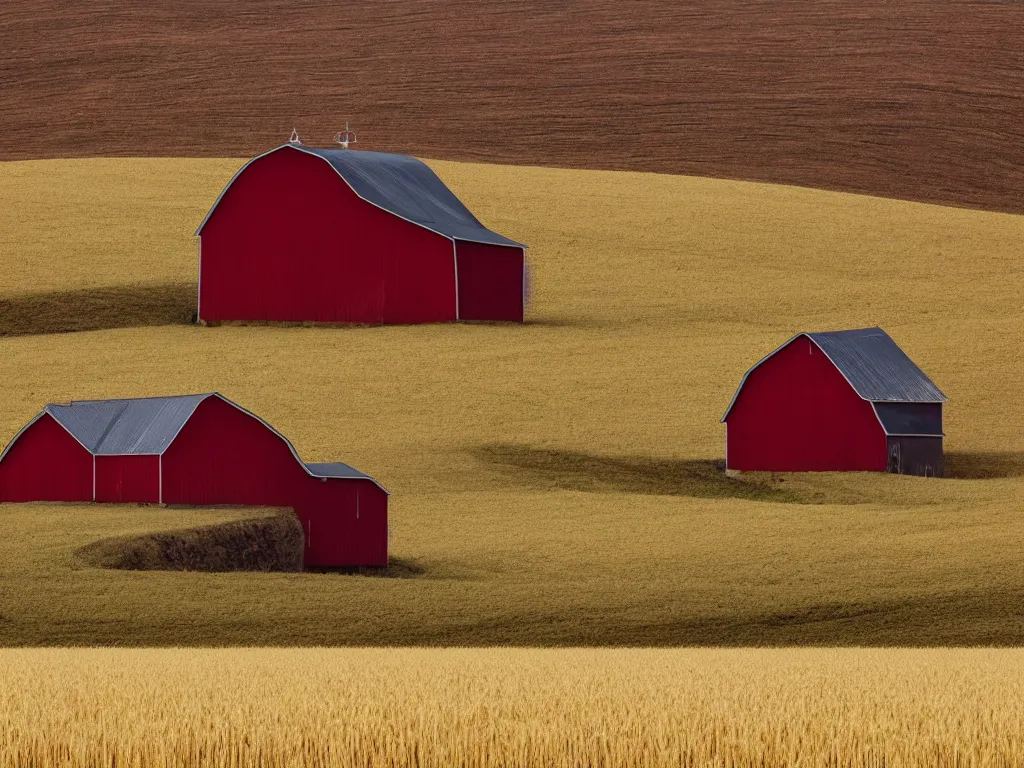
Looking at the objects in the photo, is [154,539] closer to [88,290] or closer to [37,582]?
[37,582]

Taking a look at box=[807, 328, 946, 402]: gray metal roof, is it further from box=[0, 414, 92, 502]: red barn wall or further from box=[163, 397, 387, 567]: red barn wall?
box=[0, 414, 92, 502]: red barn wall

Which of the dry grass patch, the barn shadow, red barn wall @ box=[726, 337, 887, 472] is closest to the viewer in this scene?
the dry grass patch

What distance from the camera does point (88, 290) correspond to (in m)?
54.6

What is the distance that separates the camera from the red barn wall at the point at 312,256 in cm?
5319

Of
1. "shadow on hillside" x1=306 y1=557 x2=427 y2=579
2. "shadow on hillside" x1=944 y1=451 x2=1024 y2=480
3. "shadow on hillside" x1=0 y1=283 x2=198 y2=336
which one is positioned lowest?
"shadow on hillside" x1=306 y1=557 x2=427 y2=579

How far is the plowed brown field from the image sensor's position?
80625mm

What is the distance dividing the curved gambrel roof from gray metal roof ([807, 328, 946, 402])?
1418 cm

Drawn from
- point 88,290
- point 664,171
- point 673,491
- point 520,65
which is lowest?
point 673,491

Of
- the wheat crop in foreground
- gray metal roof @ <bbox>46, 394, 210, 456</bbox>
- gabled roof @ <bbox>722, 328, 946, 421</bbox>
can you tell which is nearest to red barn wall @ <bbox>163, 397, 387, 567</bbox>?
gray metal roof @ <bbox>46, 394, 210, 456</bbox>

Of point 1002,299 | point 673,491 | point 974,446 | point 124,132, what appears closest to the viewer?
point 673,491

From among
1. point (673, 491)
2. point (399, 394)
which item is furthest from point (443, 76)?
point (673, 491)

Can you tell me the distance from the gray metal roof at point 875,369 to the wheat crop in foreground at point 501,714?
81.4 ft

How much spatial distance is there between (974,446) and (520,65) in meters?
51.2

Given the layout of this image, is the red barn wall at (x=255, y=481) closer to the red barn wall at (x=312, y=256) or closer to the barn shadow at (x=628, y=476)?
the barn shadow at (x=628, y=476)
